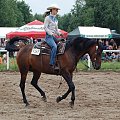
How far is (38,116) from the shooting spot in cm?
938

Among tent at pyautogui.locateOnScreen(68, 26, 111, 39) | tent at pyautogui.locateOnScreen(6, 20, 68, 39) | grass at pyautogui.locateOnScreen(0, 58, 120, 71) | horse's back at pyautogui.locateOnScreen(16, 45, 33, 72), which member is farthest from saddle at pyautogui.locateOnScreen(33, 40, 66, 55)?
tent at pyautogui.locateOnScreen(68, 26, 111, 39)

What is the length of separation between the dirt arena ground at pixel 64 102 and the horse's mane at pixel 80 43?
154cm

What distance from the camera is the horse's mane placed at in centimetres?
1121

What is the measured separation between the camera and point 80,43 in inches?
444

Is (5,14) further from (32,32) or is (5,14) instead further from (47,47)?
(47,47)

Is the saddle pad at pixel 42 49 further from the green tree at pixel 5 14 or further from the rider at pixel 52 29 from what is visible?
the green tree at pixel 5 14

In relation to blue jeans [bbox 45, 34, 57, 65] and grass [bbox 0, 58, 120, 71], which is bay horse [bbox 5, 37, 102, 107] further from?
grass [bbox 0, 58, 120, 71]

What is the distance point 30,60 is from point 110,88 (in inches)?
170

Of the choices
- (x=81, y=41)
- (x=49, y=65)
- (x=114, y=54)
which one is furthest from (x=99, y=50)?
(x=114, y=54)

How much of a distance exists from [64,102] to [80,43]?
69.0 inches

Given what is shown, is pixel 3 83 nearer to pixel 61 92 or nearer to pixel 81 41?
pixel 61 92

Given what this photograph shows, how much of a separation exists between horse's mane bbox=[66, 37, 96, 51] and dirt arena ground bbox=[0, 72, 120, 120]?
5.04ft

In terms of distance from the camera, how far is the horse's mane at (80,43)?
36.8 feet

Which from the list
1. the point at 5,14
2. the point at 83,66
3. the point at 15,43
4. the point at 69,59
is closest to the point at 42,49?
the point at 69,59
